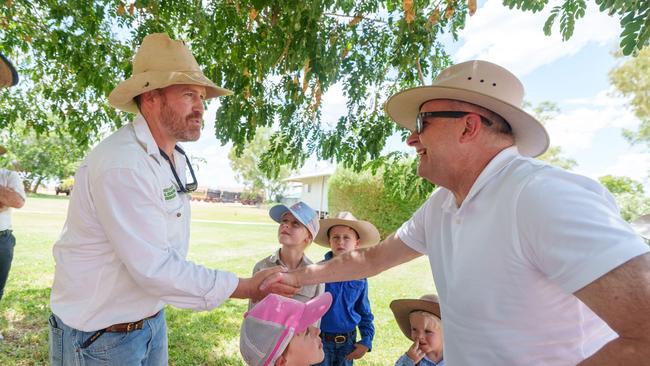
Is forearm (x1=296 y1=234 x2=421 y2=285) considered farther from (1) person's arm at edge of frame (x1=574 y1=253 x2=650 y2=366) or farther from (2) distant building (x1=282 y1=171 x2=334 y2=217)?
(2) distant building (x1=282 y1=171 x2=334 y2=217)

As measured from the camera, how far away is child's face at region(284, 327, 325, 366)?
2.18m

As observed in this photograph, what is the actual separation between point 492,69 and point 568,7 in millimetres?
2022

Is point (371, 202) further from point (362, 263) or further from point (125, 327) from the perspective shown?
point (125, 327)

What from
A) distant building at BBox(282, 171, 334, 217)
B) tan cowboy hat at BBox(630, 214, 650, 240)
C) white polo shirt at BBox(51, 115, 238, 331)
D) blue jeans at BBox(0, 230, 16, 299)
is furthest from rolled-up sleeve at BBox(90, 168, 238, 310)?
distant building at BBox(282, 171, 334, 217)

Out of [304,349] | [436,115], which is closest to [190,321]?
[304,349]

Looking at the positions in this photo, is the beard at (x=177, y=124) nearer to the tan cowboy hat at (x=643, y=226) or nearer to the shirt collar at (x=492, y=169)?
the shirt collar at (x=492, y=169)

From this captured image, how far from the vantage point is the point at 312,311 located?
2314 mm

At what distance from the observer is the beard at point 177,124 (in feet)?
8.29

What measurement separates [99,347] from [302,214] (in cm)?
200

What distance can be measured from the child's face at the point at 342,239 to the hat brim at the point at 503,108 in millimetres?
2276

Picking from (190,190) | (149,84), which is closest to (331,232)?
(190,190)

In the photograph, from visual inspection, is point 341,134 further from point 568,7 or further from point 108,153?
point 108,153

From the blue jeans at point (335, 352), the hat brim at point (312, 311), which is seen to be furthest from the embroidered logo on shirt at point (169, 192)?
the blue jeans at point (335, 352)

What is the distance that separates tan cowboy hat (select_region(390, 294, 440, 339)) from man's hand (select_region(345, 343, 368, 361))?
0.70 m
